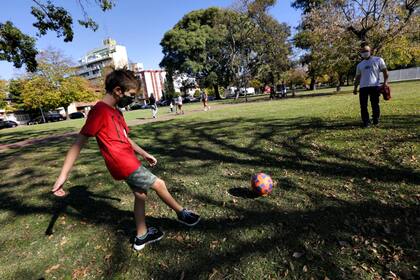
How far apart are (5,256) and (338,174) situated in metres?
5.00

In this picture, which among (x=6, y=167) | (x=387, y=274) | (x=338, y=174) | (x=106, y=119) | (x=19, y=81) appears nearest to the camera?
(x=387, y=274)

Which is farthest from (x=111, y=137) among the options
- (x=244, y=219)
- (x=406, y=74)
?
(x=406, y=74)

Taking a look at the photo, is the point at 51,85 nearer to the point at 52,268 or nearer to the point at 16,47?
the point at 16,47

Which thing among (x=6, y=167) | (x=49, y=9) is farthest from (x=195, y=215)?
(x=49, y=9)

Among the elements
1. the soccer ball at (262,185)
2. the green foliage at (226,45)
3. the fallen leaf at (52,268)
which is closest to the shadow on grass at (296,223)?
the soccer ball at (262,185)

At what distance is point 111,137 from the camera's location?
2.81 meters

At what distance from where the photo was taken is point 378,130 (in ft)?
23.3

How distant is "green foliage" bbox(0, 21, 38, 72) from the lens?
13.3 m

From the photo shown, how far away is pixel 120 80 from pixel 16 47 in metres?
14.5

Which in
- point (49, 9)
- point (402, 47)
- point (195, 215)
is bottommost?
point (195, 215)

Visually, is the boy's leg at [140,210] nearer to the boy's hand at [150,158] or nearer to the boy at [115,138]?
the boy at [115,138]

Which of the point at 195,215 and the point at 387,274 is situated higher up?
the point at 195,215

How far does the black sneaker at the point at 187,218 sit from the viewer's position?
11.5ft

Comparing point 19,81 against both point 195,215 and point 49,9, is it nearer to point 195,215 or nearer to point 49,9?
point 49,9
